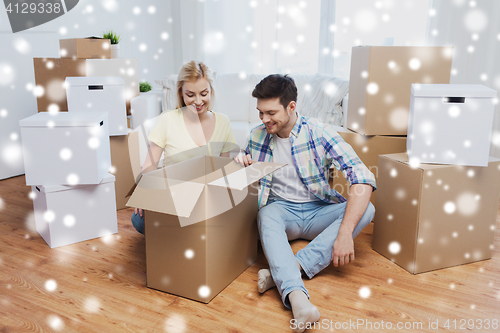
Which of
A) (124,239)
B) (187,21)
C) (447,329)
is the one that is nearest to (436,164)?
(447,329)

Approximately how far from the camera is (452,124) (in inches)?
59.6

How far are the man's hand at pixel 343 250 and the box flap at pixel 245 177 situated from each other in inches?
13.2

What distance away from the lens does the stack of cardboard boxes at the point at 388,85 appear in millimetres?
1855

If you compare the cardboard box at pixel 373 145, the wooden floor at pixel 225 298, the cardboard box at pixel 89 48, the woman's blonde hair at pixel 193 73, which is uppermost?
the cardboard box at pixel 89 48

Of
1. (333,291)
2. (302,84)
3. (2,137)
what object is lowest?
(333,291)

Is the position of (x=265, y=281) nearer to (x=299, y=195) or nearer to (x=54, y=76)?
(x=299, y=195)

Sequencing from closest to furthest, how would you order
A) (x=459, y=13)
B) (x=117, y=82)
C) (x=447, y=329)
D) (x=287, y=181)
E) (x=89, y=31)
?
(x=447, y=329)
(x=287, y=181)
(x=117, y=82)
(x=459, y=13)
(x=89, y=31)

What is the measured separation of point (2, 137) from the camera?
112 inches

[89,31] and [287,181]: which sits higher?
[89,31]

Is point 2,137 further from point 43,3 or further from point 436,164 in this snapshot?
point 436,164

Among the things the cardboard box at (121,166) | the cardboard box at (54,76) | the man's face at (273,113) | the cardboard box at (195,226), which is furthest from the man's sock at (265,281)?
the cardboard box at (54,76)

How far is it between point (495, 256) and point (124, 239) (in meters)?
1.59

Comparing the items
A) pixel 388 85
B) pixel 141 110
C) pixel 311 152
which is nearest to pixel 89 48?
pixel 141 110

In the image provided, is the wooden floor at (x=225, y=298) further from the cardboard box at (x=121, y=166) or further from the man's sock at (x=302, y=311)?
the cardboard box at (x=121, y=166)
